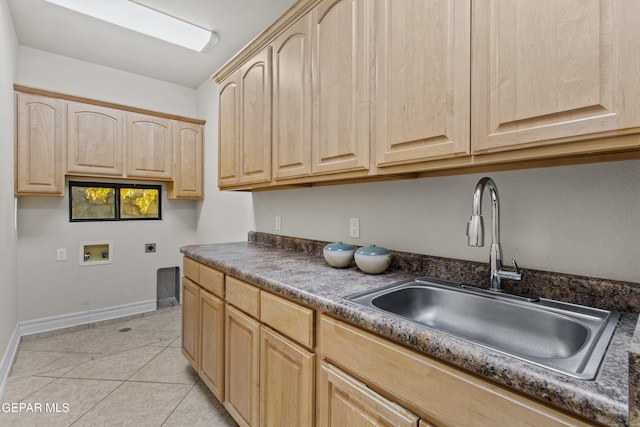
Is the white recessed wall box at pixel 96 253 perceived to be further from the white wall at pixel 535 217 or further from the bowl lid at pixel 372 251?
the bowl lid at pixel 372 251

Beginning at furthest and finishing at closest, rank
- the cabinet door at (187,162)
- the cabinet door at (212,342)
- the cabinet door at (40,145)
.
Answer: the cabinet door at (187,162) → the cabinet door at (40,145) → the cabinet door at (212,342)

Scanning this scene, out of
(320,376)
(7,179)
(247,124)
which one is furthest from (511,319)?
(7,179)

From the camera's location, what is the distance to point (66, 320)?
3.11 metres

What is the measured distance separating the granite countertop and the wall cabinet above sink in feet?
1.61

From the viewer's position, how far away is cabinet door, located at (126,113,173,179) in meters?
3.22

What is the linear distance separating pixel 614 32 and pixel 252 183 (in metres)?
1.86

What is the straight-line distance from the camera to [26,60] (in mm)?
2875

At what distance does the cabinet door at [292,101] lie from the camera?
169cm

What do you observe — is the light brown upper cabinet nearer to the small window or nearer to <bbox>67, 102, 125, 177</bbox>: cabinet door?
<bbox>67, 102, 125, 177</bbox>: cabinet door

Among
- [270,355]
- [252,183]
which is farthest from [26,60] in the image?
[270,355]

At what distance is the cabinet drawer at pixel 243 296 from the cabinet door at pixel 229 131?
0.90 metres

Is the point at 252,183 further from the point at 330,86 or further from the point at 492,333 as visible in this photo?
the point at 492,333

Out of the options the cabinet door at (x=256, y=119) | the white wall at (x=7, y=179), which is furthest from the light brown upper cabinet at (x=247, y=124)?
the white wall at (x=7, y=179)

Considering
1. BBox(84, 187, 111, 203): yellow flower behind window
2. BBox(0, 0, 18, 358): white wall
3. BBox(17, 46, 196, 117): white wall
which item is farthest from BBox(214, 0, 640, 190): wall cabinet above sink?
BBox(84, 187, 111, 203): yellow flower behind window
